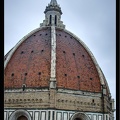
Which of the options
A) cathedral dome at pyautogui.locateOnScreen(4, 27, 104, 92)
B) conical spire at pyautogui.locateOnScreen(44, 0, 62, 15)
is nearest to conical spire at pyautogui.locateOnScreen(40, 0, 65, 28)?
conical spire at pyautogui.locateOnScreen(44, 0, 62, 15)

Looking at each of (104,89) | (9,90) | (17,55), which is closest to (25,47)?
(17,55)

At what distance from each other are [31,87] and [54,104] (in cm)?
249

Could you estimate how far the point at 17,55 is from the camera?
78.4ft

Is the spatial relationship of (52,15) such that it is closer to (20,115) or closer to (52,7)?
(52,7)

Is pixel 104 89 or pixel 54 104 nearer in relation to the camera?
pixel 54 104

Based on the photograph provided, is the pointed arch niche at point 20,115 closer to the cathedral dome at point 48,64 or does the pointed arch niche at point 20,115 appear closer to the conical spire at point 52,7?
the cathedral dome at point 48,64

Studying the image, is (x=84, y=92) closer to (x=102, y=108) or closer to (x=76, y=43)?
(x=102, y=108)

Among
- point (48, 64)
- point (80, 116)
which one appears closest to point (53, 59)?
point (48, 64)

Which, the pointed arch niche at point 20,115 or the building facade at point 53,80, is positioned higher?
the building facade at point 53,80

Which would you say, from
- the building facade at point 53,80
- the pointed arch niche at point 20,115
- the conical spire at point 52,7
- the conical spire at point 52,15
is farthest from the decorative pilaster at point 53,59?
the conical spire at point 52,7

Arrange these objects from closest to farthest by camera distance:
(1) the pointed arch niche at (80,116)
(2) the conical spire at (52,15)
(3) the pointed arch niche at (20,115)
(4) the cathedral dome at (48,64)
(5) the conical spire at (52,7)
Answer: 1. (3) the pointed arch niche at (20,115)
2. (1) the pointed arch niche at (80,116)
3. (4) the cathedral dome at (48,64)
4. (2) the conical spire at (52,15)
5. (5) the conical spire at (52,7)

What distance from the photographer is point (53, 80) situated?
20.7m

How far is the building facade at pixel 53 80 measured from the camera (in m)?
20.5

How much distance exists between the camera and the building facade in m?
20.5
